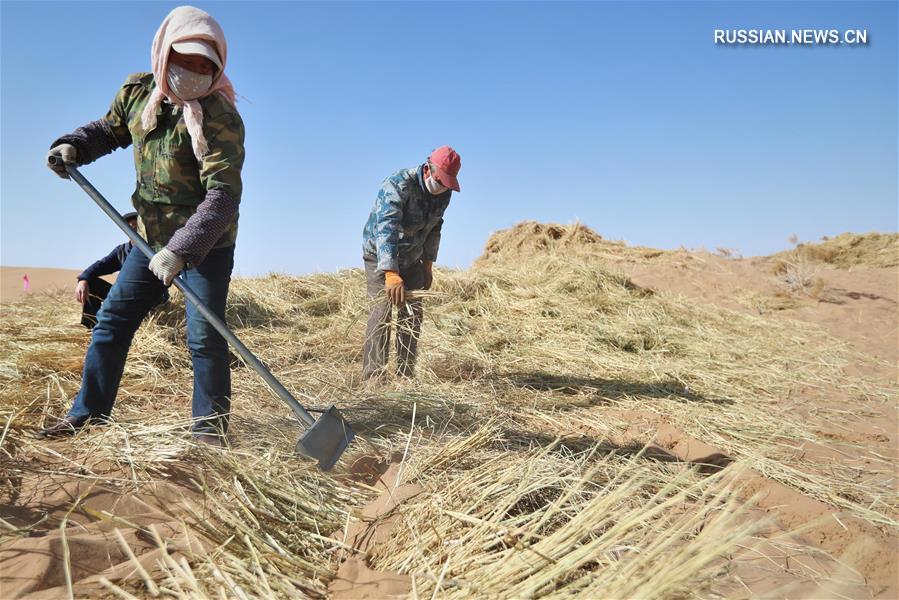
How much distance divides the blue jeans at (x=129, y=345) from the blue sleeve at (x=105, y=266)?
0.97 metres

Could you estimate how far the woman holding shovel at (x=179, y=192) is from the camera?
213cm

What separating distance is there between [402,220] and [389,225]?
0.48ft

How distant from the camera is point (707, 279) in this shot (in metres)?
8.28

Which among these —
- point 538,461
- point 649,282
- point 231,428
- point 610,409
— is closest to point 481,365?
point 610,409

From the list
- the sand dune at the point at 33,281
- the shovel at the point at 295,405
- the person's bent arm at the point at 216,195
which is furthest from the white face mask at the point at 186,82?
the sand dune at the point at 33,281

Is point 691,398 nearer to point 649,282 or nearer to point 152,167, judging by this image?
point 152,167

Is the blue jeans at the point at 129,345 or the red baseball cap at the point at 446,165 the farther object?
the red baseball cap at the point at 446,165

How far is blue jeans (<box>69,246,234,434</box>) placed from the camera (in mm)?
2281

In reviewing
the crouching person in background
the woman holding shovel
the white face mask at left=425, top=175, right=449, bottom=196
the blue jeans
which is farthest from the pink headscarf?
the white face mask at left=425, top=175, right=449, bottom=196

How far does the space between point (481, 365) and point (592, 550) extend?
299cm

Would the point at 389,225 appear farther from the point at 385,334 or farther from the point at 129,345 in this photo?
the point at 129,345

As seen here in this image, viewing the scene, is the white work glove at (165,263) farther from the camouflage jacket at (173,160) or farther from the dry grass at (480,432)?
the dry grass at (480,432)

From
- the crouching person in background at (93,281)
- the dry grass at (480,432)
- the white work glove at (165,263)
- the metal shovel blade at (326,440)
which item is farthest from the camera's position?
the crouching person in background at (93,281)

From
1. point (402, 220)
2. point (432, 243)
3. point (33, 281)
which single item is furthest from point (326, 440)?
point (33, 281)
